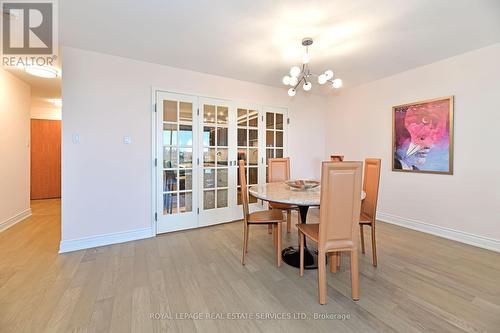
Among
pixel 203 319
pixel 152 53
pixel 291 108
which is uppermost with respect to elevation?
pixel 152 53

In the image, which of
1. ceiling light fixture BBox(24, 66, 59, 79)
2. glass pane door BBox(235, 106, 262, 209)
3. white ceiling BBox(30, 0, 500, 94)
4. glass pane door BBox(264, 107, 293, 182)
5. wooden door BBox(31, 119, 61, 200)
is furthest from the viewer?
wooden door BBox(31, 119, 61, 200)

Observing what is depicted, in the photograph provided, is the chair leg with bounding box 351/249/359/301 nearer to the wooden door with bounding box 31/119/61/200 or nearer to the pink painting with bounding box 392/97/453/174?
the pink painting with bounding box 392/97/453/174

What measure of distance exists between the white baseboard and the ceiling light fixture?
222 inches

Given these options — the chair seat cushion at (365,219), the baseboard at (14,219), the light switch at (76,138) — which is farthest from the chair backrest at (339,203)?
the baseboard at (14,219)

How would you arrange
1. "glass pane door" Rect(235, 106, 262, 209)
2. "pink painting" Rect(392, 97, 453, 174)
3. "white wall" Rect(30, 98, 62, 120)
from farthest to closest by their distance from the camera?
"white wall" Rect(30, 98, 62, 120) → "glass pane door" Rect(235, 106, 262, 209) → "pink painting" Rect(392, 97, 453, 174)

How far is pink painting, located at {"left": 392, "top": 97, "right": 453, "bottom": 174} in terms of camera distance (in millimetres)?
2934

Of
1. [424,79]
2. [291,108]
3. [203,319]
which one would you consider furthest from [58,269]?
[424,79]

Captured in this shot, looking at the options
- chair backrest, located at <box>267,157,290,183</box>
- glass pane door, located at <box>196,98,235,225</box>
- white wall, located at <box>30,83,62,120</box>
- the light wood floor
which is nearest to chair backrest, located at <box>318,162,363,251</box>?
the light wood floor

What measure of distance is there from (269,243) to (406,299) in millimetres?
1472

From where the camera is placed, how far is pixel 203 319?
150cm

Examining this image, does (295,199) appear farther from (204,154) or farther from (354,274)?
(204,154)

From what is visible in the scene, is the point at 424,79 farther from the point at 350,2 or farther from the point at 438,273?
the point at 438,273

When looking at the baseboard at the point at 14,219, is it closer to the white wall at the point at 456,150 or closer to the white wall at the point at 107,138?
the white wall at the point at 107,138

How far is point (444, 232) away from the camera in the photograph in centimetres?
296
